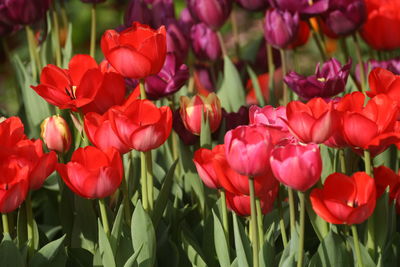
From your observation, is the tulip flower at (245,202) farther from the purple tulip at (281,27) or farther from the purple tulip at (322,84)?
the purple tulip at (281,27)

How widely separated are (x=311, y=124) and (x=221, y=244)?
0.25 m

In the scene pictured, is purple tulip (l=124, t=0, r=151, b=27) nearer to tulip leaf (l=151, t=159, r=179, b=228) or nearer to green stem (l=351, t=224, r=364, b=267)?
tulip leaf (l=151, t=159, r=179, b=228)

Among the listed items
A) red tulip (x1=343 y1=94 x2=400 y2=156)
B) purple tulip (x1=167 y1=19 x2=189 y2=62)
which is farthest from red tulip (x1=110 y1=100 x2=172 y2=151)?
purple tulip (x1=167 y1=19 x2=189 y2=62)

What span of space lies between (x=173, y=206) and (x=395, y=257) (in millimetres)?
364

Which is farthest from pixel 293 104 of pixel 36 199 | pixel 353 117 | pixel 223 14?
pixel 36 199

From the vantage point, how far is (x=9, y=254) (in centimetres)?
101

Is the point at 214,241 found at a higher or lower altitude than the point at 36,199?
higher

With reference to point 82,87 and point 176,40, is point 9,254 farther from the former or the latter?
point 176,40

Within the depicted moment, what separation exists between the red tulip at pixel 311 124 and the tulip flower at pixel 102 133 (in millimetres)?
242

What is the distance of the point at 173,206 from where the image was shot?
126cm

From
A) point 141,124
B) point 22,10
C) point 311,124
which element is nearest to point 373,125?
point 311,124

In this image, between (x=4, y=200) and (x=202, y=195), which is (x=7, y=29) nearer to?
(x=202, y=195)

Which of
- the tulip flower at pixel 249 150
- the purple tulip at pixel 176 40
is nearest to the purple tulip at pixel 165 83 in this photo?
the purple tulip at pixel 176 40

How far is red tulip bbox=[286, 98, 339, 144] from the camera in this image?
927mm
